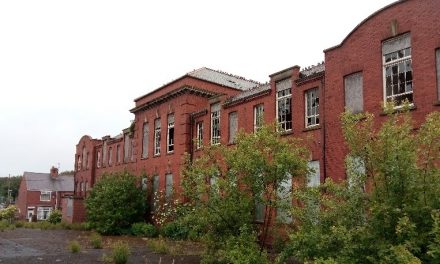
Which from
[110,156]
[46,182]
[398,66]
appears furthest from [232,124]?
[46,182]

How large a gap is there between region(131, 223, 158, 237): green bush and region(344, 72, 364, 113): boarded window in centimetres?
1604

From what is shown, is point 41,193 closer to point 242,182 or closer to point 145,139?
point 145,139

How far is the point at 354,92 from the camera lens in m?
17.1

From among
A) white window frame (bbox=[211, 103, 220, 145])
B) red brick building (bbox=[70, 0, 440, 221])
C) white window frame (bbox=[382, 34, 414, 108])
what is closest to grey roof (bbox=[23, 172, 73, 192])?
red brick building (bbox=[70, 0, 440, 221])

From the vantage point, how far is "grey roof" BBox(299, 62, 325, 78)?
64.4 ft

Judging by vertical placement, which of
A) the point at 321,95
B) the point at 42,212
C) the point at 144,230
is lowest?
the point at 42,212

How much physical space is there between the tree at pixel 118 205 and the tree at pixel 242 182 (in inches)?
632

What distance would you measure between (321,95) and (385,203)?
37.6ft

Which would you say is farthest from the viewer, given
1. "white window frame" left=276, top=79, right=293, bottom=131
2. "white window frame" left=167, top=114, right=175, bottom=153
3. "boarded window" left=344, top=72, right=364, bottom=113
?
"white window frame" left=167, top=114, right=175, bottom=153

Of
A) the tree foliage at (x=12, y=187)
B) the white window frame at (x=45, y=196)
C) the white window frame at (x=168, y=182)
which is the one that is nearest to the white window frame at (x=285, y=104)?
the white window frame at (x=168, y=182)

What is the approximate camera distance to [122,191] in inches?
1168

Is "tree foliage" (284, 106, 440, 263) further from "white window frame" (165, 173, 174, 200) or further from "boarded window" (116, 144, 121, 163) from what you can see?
"boarded window" (116, 144, 121, 163)

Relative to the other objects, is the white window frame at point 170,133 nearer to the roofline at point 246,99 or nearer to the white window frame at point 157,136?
the white window frame at point 157,136

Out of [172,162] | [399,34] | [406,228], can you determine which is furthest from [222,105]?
[406,228]
